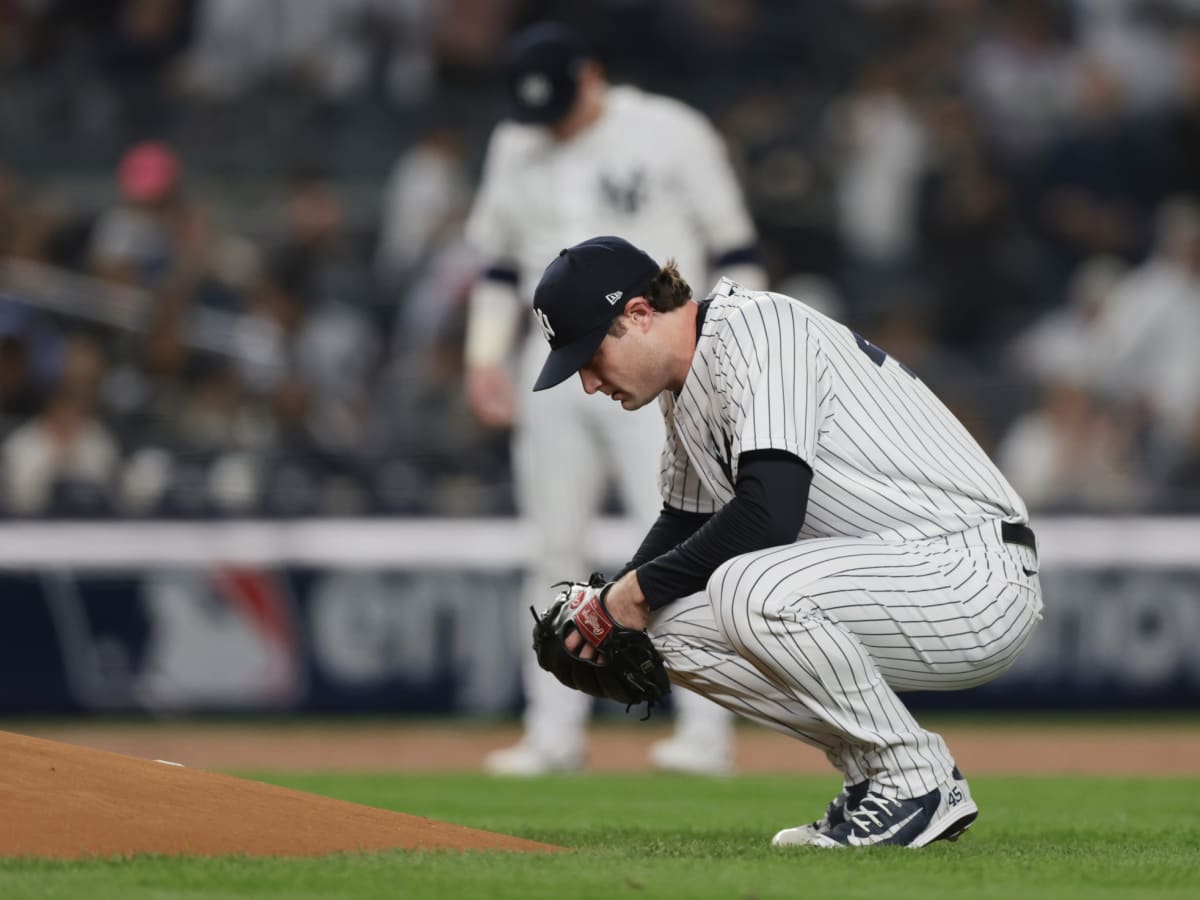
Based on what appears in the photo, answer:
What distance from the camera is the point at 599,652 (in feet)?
15.4

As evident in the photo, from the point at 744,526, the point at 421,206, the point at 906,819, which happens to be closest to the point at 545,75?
the point at 744,526

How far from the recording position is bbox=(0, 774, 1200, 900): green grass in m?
3.79

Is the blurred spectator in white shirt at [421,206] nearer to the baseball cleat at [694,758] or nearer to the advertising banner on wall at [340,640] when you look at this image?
the advertising banner on wall at [340,640]

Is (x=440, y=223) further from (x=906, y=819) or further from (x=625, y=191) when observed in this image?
(x=906, y=819)

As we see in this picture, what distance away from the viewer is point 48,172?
47.2 feet

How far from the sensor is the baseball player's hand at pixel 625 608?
15.1 ft

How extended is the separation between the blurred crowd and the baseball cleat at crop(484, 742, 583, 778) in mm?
2632

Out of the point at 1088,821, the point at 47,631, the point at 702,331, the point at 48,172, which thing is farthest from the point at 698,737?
the point at 48,172

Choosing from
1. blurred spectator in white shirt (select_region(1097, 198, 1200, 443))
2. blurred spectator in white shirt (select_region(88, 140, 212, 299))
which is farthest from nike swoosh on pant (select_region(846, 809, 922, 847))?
blurred spectator in white shirt (select_region(88, 140, 212, 299))

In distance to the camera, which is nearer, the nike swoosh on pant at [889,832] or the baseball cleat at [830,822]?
the nike swoosh on pant at [889,832]

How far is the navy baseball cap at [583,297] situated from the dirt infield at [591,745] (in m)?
3.72

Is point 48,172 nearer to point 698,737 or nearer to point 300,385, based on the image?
point 300,385

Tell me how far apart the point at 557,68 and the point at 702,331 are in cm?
290

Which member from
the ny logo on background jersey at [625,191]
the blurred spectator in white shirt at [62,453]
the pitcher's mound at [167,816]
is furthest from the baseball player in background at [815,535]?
the blurred spectator in white shirt at [62,453]
